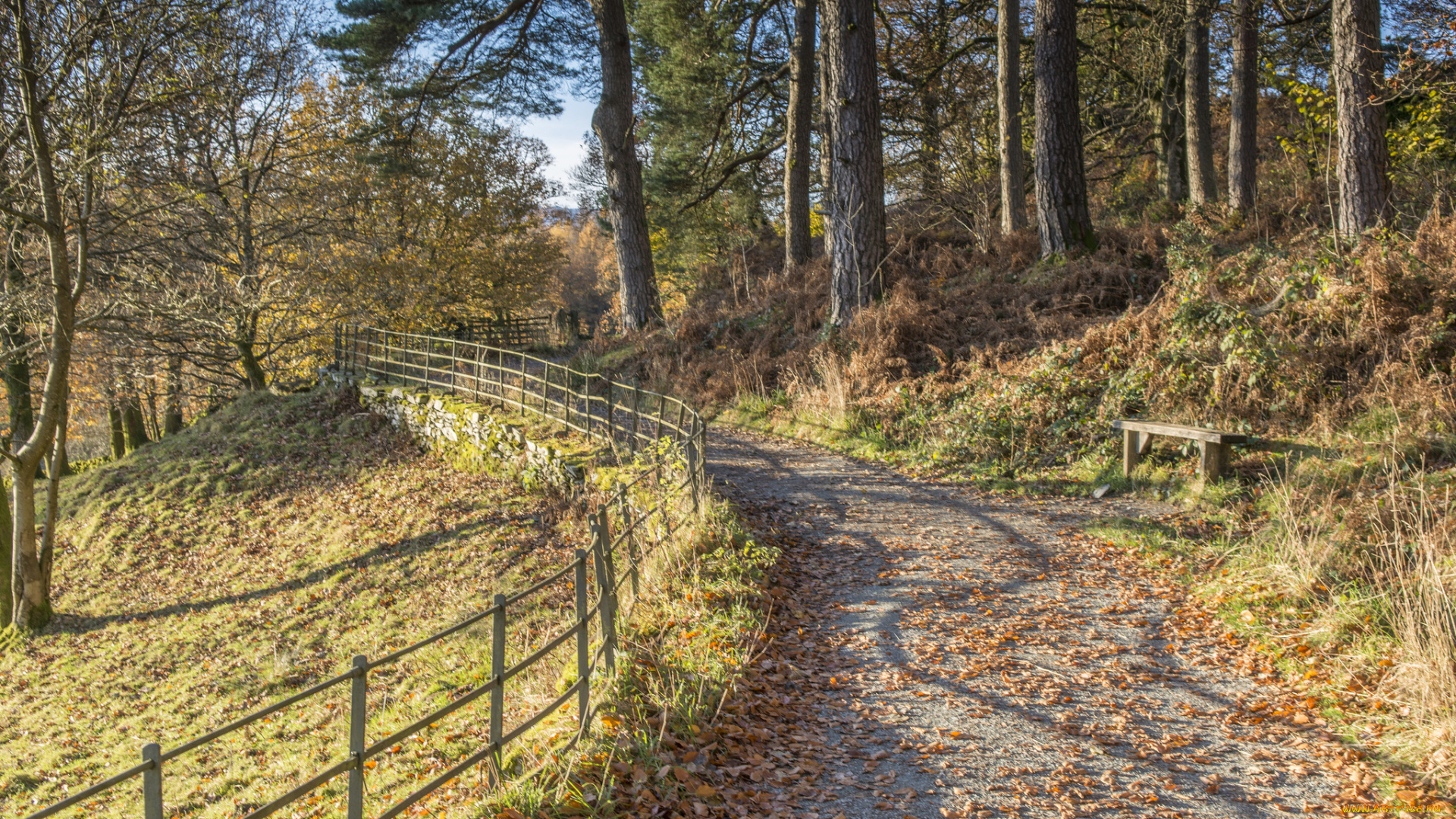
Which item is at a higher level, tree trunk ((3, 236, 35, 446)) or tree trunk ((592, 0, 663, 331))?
tree trunk ((592, 0, 663, 331))

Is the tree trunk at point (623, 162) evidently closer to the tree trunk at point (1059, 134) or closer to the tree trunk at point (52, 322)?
the tree trunk at point (1059, 134)

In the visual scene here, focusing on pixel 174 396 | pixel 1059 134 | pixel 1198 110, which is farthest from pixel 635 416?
pixel 174 396

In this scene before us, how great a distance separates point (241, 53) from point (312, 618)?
1103 cm

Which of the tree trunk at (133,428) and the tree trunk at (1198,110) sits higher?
the tree trunk at (1198,110)

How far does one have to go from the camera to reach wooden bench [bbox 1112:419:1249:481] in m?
7.14

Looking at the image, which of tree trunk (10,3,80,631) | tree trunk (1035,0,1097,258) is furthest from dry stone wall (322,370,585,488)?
tree trunk (1035,0,1097,258)

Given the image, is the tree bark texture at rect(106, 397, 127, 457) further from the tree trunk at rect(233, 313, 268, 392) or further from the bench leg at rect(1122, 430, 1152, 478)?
the bench leg at rect(1122, 430, 1152, 478)

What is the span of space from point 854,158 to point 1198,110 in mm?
6720

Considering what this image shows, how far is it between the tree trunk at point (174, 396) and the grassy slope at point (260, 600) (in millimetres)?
2107

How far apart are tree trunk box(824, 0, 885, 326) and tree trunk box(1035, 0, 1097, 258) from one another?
229cm

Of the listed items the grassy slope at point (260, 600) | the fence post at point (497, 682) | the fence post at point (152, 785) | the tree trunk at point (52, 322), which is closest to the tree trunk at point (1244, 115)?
the grassy slope at point (260, 600)

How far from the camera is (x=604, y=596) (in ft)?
15.8

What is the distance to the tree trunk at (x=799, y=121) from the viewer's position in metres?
16.7

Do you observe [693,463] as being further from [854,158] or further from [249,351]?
[249,351]
